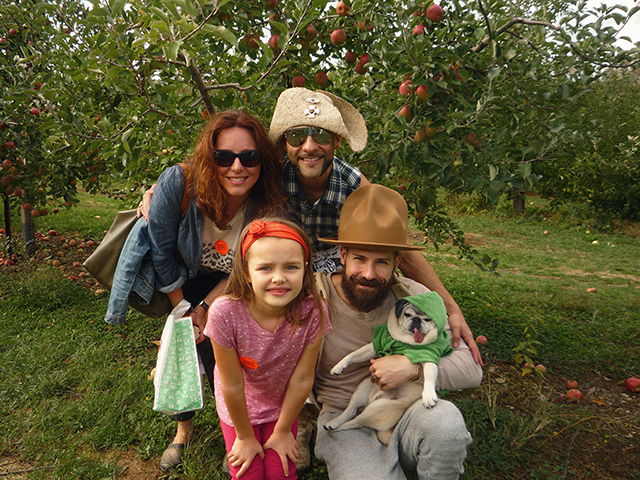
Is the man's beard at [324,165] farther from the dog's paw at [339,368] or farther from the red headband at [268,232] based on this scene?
the dog's paw at [339,368]

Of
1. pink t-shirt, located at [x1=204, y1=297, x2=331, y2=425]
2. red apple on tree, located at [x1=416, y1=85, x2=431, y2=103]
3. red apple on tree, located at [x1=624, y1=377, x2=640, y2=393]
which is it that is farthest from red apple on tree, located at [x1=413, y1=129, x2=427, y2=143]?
red apple on tree, located at [x1=624, y1=377, x2=640, y2=393]

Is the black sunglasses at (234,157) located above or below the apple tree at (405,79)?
below

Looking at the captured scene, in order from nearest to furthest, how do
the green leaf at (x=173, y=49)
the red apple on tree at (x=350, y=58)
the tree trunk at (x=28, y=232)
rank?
the green leaf at (x=173, y=49)
the red apple on tree at (x=350, y=58)
the tree trunk at (x=28, y=232)

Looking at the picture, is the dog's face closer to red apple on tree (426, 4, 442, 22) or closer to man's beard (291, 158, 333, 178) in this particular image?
man's beard (291, 158, 333, 178)

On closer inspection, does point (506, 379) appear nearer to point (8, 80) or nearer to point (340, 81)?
point (340, 81)

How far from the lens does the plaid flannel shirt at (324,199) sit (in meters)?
2.26

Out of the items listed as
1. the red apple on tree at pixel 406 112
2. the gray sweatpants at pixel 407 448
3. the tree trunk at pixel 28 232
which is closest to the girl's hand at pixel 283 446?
the gray sweatpants at pixel 407 448

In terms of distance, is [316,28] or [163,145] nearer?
[163,145]

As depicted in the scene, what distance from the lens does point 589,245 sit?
25.5ft

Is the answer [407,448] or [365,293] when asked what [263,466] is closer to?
[407,448]

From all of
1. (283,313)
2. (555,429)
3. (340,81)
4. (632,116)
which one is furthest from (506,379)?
(632,116)

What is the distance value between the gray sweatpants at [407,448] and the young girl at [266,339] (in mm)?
182

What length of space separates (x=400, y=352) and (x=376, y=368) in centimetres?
12

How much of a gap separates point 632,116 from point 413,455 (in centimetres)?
1040
